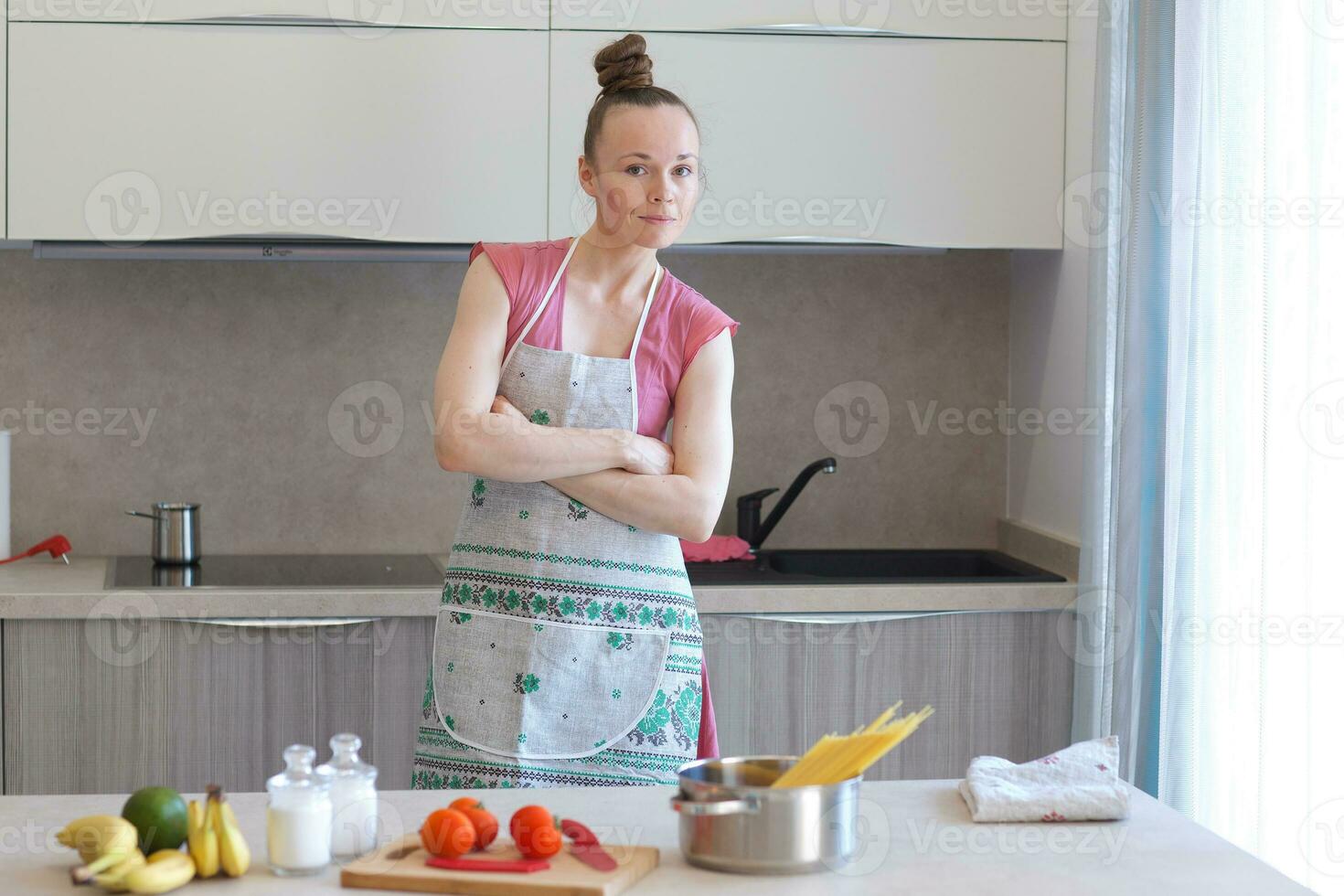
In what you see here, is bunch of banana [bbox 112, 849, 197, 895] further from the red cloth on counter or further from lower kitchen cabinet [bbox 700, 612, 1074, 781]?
the red cloth on counter

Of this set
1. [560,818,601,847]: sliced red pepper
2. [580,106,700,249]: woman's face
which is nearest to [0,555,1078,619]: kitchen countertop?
[580,106,700,249]: woman's face

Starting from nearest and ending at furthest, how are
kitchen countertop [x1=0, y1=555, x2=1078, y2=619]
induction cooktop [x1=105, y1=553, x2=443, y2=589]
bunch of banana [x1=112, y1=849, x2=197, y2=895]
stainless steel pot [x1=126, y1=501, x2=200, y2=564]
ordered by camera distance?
bunch of banana [x1=112, y1=849, x2=197, y2=895] → kitchen countertop [x1=0, y1=555, x2=1078, y2=619] → induction cooktop [x1=105, y1=553, x2=443, y2=589] → stainless steel pot [x1=126, y1=501, x2=200, y2=564]

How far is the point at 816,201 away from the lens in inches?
103

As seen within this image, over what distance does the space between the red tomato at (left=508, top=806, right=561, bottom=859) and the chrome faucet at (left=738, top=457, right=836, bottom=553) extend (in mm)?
1766

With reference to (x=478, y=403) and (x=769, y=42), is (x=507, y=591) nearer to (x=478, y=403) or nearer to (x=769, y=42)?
(x=478, y=403)

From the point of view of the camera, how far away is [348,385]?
9.56 feet

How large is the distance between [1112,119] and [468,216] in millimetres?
1140

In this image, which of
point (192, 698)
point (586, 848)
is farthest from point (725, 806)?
point (192, 698)

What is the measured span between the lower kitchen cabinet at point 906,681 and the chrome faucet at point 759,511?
43 centimetres

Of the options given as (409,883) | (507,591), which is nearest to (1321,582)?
(507,591)

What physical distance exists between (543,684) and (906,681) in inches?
40.9

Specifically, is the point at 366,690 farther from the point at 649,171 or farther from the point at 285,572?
the point at 649,171

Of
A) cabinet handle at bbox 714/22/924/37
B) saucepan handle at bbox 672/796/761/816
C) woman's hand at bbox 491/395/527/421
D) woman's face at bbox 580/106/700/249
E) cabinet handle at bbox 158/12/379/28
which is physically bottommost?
saucepan handle at bbox 672/796/761/816

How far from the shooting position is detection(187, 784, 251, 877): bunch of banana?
1067 mm
